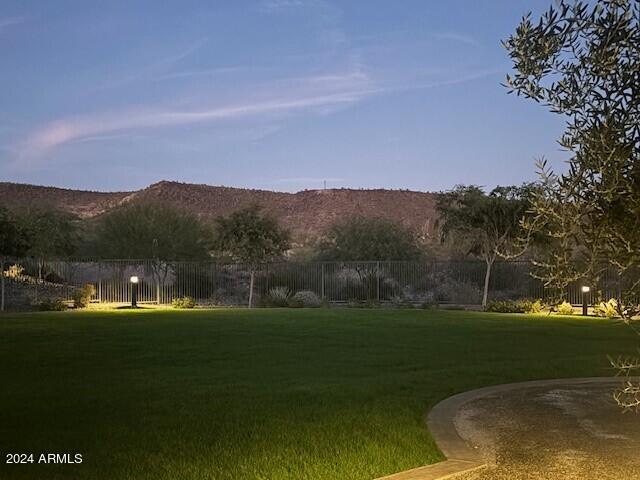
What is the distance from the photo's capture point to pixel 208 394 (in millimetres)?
11422

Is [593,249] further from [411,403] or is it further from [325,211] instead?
[325,211]

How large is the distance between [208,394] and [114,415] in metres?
1.95

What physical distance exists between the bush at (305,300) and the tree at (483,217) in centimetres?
736

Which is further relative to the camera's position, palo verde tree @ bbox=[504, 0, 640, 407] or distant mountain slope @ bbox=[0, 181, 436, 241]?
distant mountain slope @ bbox=[0, 181, 436, 241]

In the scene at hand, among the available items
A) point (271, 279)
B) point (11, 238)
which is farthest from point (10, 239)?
point (271, 279)

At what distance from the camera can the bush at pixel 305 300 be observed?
131 ft

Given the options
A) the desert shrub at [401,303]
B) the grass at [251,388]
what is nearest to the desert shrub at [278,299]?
the desert shrub at [401,303]

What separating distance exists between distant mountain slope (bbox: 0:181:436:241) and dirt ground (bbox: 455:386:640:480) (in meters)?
68.6

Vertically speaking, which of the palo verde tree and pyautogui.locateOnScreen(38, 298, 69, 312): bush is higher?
the palo verde tree

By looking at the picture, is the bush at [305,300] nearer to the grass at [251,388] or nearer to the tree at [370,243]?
the tree at [370,243]

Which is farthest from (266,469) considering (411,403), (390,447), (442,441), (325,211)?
(325,211)

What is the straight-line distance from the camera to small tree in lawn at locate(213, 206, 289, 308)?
42531 millimetres

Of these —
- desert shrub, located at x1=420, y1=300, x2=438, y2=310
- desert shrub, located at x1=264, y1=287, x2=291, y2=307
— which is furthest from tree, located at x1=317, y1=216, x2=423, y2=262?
desert shrub, located at x1=420, y1=300, x2=438, y2=310

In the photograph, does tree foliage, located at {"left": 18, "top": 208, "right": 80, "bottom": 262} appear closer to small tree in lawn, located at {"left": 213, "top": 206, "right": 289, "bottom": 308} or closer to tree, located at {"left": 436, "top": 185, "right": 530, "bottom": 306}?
small tree in lawn, located at {"left": 213, "top": 206, "right": 289, "bottom": 308}
